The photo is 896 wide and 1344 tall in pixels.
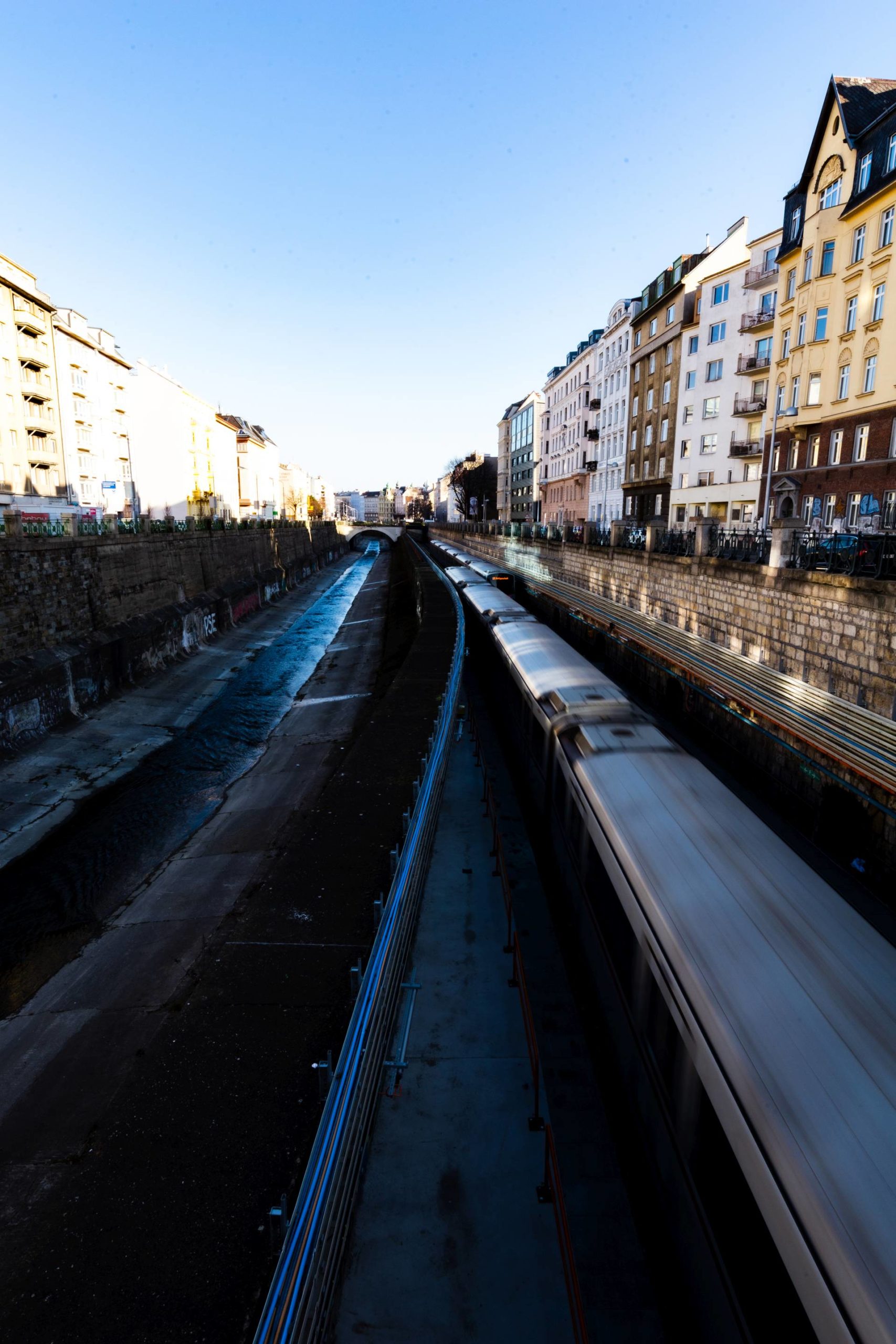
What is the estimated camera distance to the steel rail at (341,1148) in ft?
13.9

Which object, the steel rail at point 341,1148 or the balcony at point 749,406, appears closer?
the steel rail at point 341,1148

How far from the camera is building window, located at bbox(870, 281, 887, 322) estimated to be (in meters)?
25.3

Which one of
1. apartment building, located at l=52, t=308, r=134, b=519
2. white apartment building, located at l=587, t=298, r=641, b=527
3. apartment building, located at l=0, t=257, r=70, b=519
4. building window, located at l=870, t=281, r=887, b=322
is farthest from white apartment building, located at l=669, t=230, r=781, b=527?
apartment building, located at l=0, t=257, r=70, b=519

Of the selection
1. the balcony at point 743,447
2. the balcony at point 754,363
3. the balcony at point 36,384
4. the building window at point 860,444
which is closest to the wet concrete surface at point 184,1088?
the building window at point 860,444

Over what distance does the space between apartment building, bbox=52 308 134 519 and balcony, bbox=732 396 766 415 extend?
43.4 metres

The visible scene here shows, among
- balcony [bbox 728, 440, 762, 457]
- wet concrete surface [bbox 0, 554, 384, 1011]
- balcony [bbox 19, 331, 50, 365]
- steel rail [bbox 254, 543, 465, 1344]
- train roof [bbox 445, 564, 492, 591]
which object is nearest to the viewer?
steel rail [bbox 254, 543, 465, 1344]

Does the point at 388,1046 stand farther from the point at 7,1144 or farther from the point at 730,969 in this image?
the point at 730,969

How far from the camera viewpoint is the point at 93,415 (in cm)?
5538

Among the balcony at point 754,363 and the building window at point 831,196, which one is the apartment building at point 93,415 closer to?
the balcony at point 754,363

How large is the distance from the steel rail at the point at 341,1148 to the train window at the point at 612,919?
2474 millimetres

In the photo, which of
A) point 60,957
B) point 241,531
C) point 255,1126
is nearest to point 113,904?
point 60,957

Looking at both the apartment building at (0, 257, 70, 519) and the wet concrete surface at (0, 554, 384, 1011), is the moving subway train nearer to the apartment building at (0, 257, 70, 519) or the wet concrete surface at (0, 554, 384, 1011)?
the wet concrete surface at (0, 554, 384, 1011)

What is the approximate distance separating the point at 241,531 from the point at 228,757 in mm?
34862

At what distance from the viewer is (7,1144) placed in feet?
21.9
